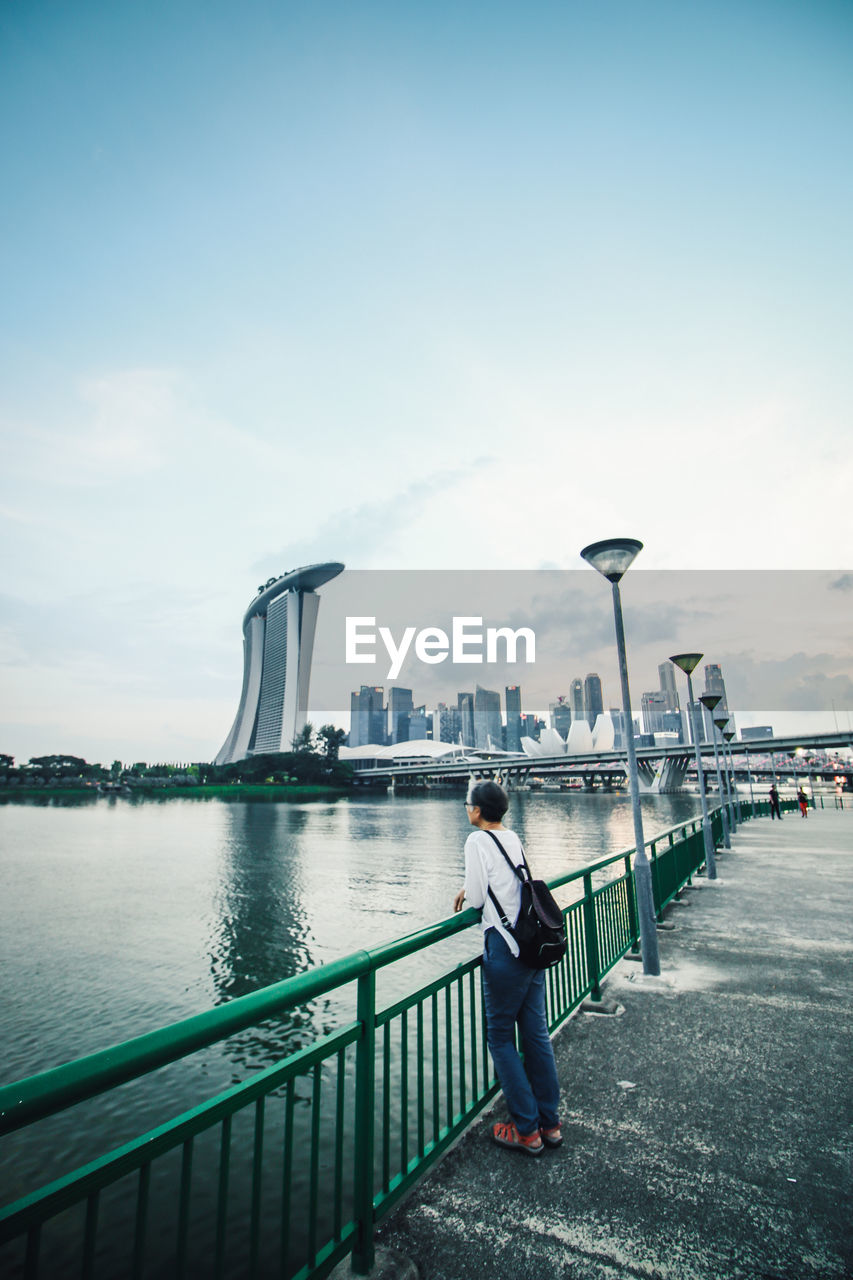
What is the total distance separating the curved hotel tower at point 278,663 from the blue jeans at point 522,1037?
148m

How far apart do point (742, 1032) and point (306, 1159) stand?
14.2 ft

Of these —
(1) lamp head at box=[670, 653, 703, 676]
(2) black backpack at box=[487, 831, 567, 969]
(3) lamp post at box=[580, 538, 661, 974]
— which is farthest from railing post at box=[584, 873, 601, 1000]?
(1) lamp head at box=[670, 653, 703, 676]

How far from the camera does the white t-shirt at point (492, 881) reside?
334 cm

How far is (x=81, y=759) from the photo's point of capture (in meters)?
140

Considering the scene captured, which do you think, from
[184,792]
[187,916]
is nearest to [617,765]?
[184,792]

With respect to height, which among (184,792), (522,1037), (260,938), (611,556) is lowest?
(260,938)

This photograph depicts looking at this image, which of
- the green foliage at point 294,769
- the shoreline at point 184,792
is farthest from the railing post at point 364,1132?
the green foliage at point 294,769

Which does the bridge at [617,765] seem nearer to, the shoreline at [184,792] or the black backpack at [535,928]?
the shoreline at [184,792]

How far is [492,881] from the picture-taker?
3.38 metres

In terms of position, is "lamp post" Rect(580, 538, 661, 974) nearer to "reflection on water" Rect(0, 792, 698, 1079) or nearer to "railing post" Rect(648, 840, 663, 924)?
"railing post" Rect(648, 840, 663, 924)

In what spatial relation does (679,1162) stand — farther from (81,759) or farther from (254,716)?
(254,716)

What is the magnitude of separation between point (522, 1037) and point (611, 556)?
16.4 feet

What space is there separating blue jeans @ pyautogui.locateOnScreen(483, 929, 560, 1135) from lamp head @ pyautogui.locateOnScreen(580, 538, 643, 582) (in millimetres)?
4678

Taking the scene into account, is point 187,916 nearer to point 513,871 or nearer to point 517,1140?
point 517,1140
